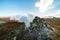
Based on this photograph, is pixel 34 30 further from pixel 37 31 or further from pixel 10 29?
pixel 10 29

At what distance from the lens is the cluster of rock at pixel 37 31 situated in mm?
6539

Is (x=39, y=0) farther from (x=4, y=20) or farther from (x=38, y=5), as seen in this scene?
(x=4, y=20)

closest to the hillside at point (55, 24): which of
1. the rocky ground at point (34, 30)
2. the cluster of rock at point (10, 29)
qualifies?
the rocky ground at point (34, 30)

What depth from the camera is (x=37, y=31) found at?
21.8 feet

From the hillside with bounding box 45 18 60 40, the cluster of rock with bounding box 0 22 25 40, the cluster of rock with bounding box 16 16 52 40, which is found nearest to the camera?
the hillside with bounding box 45 18 60 40

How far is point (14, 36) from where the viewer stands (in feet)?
22.9

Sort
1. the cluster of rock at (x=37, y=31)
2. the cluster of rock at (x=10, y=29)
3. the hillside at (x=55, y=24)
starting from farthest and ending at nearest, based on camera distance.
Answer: the cluster of rock at (x=10, y=29) → the cluster of rock at (x=37, y=31) → the hillside at (x=55, y=24)

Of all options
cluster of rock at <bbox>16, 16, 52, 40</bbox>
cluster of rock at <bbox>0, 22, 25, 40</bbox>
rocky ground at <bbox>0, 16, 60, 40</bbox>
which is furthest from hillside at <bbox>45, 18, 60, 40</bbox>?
cluster of rock at <bbox>0, 22, 25, 40</bbox>

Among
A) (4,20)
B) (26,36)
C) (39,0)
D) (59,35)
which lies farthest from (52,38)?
(4,20)

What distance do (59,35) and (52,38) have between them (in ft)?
0.90

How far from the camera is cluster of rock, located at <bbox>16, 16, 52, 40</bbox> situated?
21.5 ft

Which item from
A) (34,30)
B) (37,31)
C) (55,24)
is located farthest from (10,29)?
(55,24)

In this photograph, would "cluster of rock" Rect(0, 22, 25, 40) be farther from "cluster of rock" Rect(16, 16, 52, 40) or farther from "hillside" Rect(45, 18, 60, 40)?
"hillside" Rect(45, 18, 60, 40)

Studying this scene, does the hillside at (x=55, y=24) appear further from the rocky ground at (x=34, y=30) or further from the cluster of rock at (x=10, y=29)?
the cluster of rock at (x=10, y=29)
